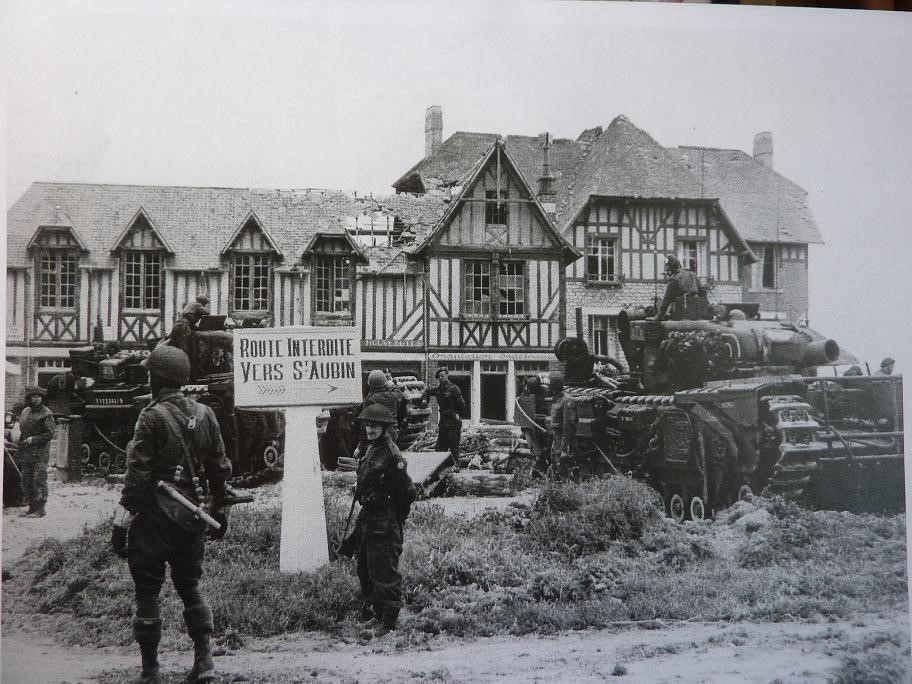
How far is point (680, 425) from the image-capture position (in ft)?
13.8

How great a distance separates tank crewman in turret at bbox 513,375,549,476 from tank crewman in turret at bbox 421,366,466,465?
1.01 ft

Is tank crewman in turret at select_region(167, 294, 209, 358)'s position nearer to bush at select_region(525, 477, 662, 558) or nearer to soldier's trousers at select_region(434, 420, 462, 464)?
soldier's trousers at select_region(434, 420, 462, 464)

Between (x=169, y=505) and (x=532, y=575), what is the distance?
1.79 meters

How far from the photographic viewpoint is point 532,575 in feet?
12.8

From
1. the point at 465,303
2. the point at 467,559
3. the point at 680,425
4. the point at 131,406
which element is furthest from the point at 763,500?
the point at 131,406

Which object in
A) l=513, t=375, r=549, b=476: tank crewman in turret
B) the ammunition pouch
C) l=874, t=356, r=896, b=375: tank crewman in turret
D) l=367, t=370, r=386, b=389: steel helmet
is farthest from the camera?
l=874, t=356, r=896, b=375: tank crewman in turret

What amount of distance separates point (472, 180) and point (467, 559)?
1.98 metres

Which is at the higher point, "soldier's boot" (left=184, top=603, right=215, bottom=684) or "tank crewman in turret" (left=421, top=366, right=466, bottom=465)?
"tank crewman in turret" (left=421, top=366, right=466, bottom=465)

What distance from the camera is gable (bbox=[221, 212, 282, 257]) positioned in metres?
4.03

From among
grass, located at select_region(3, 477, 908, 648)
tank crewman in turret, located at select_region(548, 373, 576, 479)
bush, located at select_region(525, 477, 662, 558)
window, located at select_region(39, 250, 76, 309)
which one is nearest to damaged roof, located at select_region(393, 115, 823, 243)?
tank crewman in turret, located at select_region(548, 373, 576, 479)

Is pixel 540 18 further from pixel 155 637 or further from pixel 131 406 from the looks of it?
pixel 155 637

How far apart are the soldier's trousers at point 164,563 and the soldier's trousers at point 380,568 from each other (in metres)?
0.73

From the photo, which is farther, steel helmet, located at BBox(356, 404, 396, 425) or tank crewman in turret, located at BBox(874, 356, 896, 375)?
tank crewman in turret, located at BBox(874, 356, 896, 375)

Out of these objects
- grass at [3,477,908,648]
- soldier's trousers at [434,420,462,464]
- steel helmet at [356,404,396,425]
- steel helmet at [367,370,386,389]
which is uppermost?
steel helmet at [367,370,386,389]
